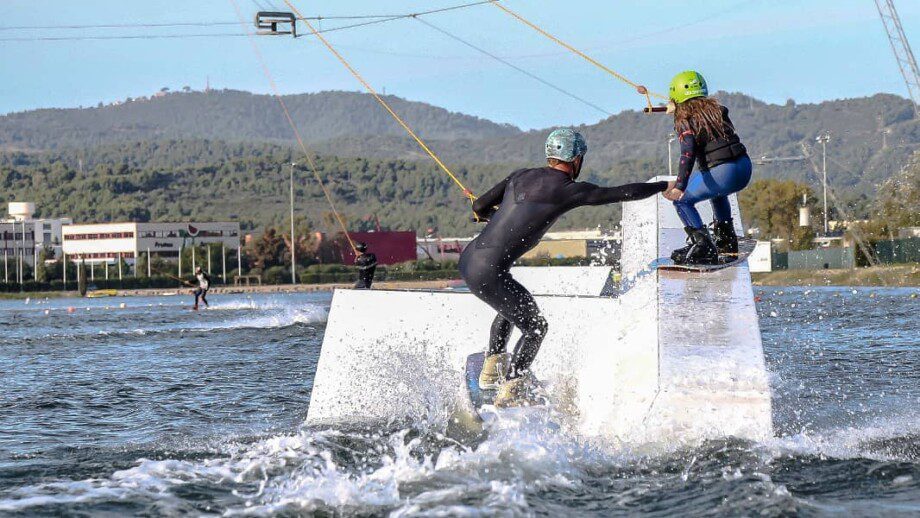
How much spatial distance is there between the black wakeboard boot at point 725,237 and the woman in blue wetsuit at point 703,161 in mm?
201

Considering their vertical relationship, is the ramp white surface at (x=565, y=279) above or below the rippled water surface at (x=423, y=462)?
above

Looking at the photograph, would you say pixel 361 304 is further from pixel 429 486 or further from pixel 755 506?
pixel 755 506

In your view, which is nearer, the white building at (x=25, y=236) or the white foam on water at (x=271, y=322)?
the white foam on water at (x=271, y=322)

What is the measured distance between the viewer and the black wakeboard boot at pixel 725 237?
945 cm

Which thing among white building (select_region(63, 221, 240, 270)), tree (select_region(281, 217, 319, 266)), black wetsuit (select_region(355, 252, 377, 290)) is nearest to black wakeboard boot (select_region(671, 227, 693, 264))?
black wetsuit (select_region(355, 252, 377, 290))

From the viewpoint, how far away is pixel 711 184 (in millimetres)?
9102

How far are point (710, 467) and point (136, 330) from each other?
80.0 feet

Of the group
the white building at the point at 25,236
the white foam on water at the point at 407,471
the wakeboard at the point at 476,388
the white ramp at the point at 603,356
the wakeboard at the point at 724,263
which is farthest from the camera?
the white building at the point at 25,236

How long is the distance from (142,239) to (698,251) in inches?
5537

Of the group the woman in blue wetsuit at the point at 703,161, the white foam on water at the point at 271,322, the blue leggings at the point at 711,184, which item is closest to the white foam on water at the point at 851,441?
the woman in blue wetsuit at the point at 703,161

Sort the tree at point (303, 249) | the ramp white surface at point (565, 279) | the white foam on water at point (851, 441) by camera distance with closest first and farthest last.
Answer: the white foam on water at point (851, 441), the ramp white surface at point (565, 279), the tree at point (303, 249)

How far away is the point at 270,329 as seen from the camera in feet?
90.8

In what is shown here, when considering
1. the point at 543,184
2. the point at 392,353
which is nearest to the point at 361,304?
the point at 392,353

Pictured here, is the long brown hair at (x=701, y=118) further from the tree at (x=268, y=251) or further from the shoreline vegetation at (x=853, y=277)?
the tree at (x=268, y=251)
